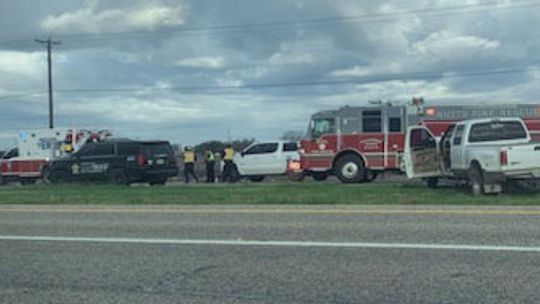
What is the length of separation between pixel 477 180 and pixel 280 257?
9344 mm

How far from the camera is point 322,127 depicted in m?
25.0

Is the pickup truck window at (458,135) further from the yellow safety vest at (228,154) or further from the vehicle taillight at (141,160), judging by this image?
the yellow safety vest at (228,154)

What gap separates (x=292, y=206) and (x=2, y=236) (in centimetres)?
573

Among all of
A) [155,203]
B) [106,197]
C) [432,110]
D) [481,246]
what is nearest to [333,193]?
[155,203]

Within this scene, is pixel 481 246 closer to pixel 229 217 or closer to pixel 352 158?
pixel 229 217

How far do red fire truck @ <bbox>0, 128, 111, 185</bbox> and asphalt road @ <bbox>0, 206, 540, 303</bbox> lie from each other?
21160 mm

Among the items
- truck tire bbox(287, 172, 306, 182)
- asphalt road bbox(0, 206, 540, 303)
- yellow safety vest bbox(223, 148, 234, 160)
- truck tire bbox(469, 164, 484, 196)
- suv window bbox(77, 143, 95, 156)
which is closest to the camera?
asphalt road bbox(0, 206, 540, 303)

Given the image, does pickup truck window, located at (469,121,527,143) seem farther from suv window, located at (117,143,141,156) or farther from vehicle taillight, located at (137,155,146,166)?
suv window, located at (117,143,141,156)

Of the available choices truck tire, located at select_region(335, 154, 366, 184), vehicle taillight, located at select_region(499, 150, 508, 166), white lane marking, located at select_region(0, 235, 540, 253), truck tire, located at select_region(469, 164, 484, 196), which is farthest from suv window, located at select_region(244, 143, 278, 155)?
white lane marking, located at select_region(0, 235, 540, 253)

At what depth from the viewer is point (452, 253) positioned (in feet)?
29.3

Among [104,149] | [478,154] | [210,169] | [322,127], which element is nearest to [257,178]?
[210,169]

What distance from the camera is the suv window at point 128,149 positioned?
28.1 m

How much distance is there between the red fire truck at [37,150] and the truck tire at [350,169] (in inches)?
556

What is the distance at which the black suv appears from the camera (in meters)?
27.9
